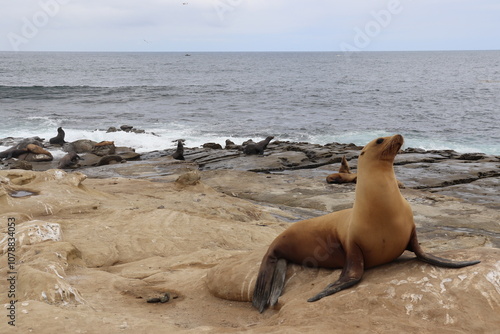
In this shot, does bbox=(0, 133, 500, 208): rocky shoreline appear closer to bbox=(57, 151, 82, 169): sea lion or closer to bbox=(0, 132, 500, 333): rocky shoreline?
bbox=(0, 132, 500, 333): rocky shoreline

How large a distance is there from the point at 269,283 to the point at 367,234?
1085 millimetres

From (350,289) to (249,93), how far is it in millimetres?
52051

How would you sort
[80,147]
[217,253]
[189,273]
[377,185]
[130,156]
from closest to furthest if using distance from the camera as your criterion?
[377,185] → [189,273] → [217,253] → [130,156] → [80,147]

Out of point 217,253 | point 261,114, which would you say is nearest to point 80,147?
point 217,253

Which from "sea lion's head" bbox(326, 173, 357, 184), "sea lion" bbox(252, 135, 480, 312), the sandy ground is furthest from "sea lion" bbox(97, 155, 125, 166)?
"sea lion" bbox(252, 135, 480, 312)

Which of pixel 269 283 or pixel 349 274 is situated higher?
pixel 349 274

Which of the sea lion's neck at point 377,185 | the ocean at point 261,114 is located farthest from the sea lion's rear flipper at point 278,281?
the ocean at point 261,114

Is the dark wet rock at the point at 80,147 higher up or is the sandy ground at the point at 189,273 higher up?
the sandy ground at the point at 189,273

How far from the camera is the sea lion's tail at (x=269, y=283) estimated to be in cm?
453

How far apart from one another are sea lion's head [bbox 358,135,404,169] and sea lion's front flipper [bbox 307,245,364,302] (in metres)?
0.80

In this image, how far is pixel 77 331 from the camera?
355 centimetres

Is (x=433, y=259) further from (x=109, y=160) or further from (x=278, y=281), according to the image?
(x=109, y=160)

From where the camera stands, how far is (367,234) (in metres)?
4.15

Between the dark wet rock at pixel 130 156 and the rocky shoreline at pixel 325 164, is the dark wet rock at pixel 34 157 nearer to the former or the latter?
the rocky shoreline at pixel 325 164
